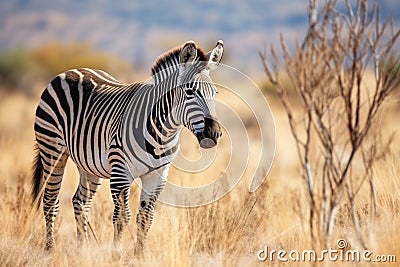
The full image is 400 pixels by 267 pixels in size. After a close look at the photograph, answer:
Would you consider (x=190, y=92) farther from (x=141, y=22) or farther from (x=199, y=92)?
(x=141, y=22)

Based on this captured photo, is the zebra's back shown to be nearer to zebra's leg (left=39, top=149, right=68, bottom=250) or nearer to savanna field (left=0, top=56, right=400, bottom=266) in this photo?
zebra's leg (left=39, top=149, right=68, bottom=250)

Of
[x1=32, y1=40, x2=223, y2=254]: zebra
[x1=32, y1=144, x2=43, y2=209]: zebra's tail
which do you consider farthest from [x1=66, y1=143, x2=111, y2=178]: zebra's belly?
[x1=32, y1=144, x2=43, y2=209]: zebra's tail

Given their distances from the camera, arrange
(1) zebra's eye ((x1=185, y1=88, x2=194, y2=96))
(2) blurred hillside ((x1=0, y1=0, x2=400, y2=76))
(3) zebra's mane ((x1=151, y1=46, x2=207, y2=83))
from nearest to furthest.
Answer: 1. (1) zebra's eye ((x1=185, y1=88, x2=194, y2=96))
2. (3) zebra's mane ((x1=151, y1=46, x2=207, y2=83))
3. (2) blurred hillside ((x1=0, y1=0, x2=400, y2=76))

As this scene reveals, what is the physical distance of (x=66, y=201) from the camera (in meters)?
10.3

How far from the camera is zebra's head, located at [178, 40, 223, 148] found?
593cm

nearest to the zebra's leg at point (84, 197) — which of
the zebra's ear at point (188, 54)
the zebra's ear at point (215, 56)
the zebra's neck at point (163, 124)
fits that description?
the zebra's neck at point (163, 124)

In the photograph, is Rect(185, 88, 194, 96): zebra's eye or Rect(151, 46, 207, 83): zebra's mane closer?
Rect(185, 88, 194, 96): zebra's eye
